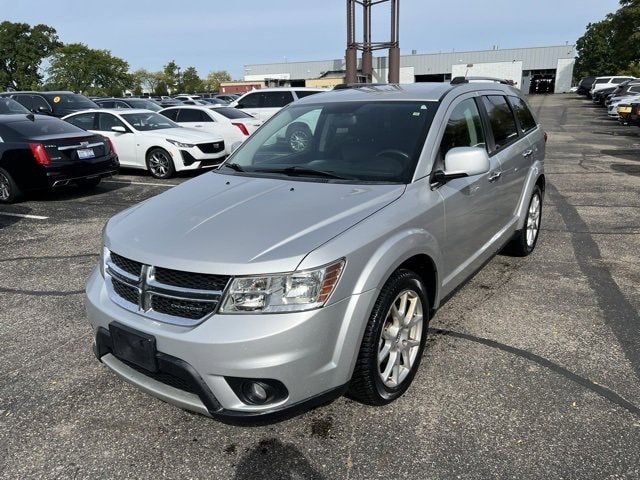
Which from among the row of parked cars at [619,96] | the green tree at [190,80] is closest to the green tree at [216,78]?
the green tree at [190,80]

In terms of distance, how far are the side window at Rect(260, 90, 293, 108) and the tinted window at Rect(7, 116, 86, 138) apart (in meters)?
7.40

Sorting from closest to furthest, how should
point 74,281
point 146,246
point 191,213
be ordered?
1. point 146,246
2. point 191,213
3. point 74,281

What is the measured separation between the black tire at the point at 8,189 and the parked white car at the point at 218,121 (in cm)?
462

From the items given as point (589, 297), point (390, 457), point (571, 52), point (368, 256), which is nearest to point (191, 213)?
point (368, 256)

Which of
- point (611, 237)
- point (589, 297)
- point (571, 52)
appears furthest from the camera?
point (571, 52)

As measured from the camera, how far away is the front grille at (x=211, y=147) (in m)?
11.0

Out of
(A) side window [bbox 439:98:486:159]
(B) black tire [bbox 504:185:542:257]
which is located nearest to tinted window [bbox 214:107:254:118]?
(B) black tire [bbox 504:185:542:257]

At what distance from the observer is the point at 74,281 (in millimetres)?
5047

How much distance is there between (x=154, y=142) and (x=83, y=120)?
2341mm

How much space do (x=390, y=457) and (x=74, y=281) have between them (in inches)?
148

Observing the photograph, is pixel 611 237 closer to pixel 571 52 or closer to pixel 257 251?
pixel 257 251

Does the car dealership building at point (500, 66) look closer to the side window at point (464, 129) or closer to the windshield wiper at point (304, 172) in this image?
the side window at point (464, 129)

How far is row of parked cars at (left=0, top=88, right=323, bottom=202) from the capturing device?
8523 millimetres

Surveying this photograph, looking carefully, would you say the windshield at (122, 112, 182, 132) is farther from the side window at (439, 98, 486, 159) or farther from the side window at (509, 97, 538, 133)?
the side window at (439, 98, 486, 159)
